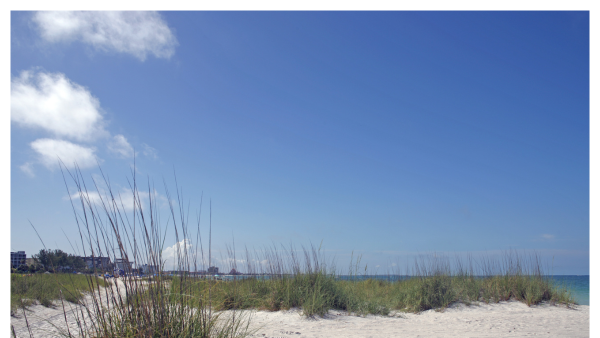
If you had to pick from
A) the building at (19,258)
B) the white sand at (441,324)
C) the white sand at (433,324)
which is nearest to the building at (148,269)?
the white sand at (433,324)

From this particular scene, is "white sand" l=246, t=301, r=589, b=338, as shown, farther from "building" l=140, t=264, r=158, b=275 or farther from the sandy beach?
"building" l=140, t=264, r=158, b=275

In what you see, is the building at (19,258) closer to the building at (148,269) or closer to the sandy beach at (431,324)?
the sandy beach at (431,324)

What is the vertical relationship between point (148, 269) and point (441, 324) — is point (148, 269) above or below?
above

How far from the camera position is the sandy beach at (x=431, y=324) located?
4.63 metres

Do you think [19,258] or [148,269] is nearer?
[148,269]

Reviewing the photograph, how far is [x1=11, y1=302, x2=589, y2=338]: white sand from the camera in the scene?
463 centimetres

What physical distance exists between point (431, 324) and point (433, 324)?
0.13 ft

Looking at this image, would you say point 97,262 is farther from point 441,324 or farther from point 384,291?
point 384,291

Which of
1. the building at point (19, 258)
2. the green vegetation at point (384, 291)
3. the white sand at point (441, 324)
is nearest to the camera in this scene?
the building at point (19, 258)

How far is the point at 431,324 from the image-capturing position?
5.59m

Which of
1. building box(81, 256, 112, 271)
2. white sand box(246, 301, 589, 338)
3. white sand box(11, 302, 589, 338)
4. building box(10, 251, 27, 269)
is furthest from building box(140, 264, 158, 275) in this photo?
building box(10, 251, 27, 269)

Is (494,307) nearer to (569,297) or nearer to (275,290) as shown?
(569,297)

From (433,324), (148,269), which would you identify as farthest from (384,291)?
(148,269)
